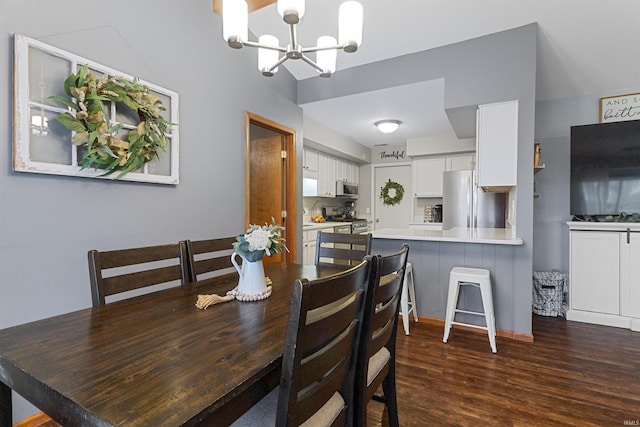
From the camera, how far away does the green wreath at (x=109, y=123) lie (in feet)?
5.71

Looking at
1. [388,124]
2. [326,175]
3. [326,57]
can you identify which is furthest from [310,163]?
[326,57]

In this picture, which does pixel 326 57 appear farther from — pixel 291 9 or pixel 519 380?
pixel 519 380

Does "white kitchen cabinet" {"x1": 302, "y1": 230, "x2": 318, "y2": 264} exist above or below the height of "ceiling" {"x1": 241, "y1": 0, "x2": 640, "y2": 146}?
below

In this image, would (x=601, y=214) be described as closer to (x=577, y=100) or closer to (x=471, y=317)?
(x=577, y=100)

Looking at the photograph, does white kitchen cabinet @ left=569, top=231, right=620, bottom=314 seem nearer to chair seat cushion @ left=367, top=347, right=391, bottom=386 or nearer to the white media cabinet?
the white media cabinet

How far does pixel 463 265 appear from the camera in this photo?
2883mm

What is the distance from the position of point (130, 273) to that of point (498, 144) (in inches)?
114

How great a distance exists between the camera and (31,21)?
1.66 metres

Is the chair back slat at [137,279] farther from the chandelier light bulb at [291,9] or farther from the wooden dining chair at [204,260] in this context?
the chandelier light bulb at [291,9]

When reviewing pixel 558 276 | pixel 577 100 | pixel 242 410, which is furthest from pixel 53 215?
pixel 577 100

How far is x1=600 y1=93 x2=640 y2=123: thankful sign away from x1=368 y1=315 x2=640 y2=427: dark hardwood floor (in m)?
2.34

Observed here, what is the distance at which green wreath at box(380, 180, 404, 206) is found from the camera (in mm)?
6426

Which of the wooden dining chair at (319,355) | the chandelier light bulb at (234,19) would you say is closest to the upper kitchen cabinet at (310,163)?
the chandelier light bulb at (234,19)

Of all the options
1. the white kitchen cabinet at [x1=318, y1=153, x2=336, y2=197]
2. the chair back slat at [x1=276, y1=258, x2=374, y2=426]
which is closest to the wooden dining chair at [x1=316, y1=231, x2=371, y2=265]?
the chair back slat at [x1=276, y1=258, x2=374, y2=426]
